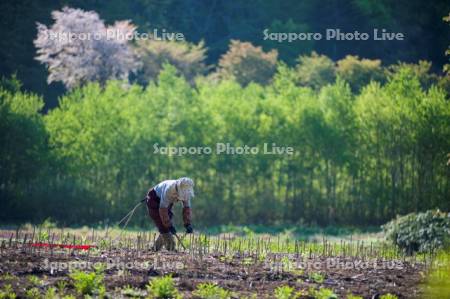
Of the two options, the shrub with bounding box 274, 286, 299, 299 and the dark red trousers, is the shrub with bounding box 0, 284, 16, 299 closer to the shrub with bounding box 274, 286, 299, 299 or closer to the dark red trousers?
the shrub with bounding box 274, 286, 299, 299

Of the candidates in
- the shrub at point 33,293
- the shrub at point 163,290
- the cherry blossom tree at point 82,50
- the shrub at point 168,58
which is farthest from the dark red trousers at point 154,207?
the shrub at point 168,58

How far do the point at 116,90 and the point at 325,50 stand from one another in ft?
91.2

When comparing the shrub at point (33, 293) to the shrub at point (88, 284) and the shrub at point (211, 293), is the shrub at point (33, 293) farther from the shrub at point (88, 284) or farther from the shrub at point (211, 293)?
the shrub at point (211, 293)

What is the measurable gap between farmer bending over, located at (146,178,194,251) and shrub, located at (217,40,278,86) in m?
36.6

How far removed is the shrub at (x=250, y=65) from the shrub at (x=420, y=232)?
29511 mm

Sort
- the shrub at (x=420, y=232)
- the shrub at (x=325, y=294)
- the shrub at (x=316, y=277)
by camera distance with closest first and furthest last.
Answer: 1. the shrub at (x=325, y=294)
2. the shrub at (x=316, y=277)
3. the shrub at (x=420, y=232)

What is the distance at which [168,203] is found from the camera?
15.4 m

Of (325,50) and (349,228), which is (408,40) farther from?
(349,228)

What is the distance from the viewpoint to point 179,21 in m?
62.1

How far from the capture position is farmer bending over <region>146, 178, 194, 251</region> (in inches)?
598

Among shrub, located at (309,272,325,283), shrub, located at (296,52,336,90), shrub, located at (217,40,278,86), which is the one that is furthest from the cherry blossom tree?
shrub, located at (309,272,325,283)

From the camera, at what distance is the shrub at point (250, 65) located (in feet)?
172

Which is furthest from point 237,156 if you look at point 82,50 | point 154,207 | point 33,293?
point 33,293

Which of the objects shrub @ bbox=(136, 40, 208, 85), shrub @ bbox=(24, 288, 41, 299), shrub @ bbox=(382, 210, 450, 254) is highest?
shrub @ bbox=(136, 40, 208, 85)
